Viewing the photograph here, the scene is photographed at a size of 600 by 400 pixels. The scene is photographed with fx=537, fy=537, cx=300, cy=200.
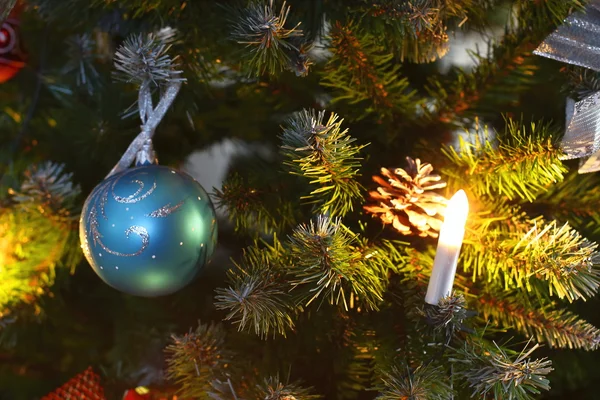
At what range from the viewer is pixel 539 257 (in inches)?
17.1

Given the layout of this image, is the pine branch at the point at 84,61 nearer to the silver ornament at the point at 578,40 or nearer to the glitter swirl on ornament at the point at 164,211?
the glitter swirl on ornament at the point at 164,211

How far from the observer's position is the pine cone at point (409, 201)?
474 mm

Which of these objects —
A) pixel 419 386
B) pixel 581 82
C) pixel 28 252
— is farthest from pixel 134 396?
pixel 581 82

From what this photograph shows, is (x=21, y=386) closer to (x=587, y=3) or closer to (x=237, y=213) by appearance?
(x=237, y=213)

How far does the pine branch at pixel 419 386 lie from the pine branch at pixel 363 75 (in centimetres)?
25

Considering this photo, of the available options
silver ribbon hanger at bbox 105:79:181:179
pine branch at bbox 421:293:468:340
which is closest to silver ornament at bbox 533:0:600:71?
pine branch at bbox 421:293:468:340

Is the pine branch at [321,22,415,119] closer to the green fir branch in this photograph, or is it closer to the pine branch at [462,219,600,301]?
the green fir branch

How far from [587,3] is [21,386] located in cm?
79

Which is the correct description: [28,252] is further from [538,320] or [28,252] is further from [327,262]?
[538,320]

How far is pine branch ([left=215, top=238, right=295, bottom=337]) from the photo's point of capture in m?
0.41

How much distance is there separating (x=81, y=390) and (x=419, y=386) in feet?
1.27

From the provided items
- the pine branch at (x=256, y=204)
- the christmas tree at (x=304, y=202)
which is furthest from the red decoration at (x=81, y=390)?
the pine branch at (x=256, y=204)

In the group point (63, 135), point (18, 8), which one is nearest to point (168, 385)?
point (63, 135)

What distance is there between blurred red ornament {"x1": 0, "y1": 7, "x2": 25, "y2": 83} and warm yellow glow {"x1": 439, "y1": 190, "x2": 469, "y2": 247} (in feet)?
1.90
